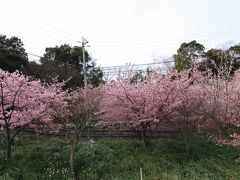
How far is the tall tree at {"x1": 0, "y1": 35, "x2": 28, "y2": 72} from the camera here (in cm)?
2358

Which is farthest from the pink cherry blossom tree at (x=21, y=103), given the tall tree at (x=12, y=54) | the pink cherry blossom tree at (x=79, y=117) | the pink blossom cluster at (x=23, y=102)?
the tall tree at (x=12, y=54)

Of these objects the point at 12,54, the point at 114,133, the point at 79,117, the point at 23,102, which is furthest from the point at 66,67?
the point at 79,117

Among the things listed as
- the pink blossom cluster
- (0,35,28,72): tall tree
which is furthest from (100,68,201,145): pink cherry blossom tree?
(0,35,28,72): tall tree

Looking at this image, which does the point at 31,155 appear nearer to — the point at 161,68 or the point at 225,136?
the point at 161,68

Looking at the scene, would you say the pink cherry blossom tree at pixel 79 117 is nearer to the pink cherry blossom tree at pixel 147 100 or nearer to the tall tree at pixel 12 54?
the pink cherry blossom tree at pixel 147 100

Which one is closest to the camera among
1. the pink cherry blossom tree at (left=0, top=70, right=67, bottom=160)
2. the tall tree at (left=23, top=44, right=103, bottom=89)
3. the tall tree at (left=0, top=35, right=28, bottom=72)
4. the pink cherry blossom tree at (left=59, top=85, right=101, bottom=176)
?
the pink cherry blossom tree at (left=59, top=85, right=101, bottom=176)

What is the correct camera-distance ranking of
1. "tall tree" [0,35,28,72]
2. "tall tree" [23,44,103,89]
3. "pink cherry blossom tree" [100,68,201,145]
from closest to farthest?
"pink cherry blossom tree" [100,68,201,145] → "tall tree" [0,35,28,72] → "tall tree" [23,44,103,89]

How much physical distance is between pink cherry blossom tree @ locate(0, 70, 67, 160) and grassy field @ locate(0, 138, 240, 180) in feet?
4.11

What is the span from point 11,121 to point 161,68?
790cm

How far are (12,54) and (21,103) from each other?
12335mm

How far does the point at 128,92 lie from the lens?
15000 mm

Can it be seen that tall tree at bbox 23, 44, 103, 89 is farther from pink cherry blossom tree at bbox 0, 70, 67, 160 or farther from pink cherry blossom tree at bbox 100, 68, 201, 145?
pink cherry blossom tree at bbox 0, 70, 67, 160

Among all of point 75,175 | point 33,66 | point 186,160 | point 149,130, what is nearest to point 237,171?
point 186,160

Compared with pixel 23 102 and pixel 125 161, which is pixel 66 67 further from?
pixel 125 161
